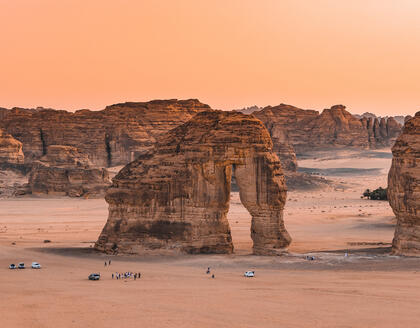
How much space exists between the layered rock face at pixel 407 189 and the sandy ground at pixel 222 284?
4.25ft

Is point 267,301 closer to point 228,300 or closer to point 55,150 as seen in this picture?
point 228,300

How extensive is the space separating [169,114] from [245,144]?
8681 cm

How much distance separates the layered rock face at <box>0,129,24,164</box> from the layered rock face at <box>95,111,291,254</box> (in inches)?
2621

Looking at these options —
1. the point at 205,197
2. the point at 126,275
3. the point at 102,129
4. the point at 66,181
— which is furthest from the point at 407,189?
the point at 102,129

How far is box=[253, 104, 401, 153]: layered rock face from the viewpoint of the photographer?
157750 millimetres

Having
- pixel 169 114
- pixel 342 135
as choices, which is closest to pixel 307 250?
pixel 169 114

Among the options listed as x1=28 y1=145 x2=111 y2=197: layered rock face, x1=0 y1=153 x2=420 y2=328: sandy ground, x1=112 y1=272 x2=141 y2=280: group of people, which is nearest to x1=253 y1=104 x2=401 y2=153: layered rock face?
x1=28 y1=145 x2=111 y2=197: layered rock face

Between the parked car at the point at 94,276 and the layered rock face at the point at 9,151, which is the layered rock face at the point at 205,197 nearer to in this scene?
the parked car at the point at 94,276

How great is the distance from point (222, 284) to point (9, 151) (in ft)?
254

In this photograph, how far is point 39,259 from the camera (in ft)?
114

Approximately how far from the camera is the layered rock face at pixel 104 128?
11169cm

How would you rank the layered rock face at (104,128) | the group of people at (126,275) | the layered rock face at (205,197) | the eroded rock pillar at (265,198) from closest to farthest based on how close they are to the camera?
the group of people at (126,275)
the eroded rock pillar at (265,198)
the layered rock face at (205,197)
the layered rock face at (104,128)

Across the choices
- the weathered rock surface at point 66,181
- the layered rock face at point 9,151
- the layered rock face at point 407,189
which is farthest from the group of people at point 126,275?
the layered rock face at point 9,151

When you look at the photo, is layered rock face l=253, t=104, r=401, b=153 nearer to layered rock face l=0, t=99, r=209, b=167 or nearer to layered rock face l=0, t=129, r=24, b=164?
layered rock face l=0, t=99, r=209, b=167
